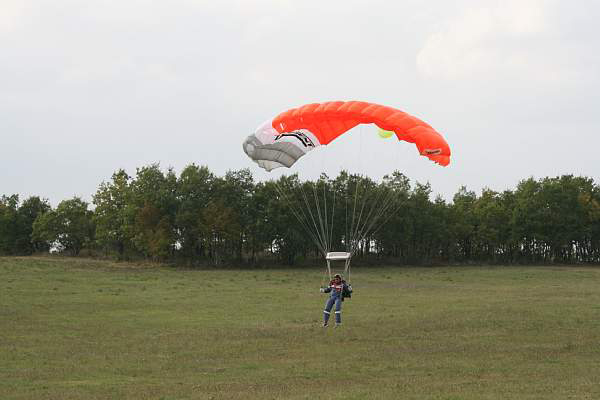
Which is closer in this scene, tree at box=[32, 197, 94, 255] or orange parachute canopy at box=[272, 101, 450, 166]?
orange parachute canopy at box=[272, 101, 450, 166]

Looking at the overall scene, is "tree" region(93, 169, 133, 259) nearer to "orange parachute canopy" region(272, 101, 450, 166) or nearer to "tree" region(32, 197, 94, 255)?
"tree" region(32, 197, 94, 255)

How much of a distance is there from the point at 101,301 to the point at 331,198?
40.8m

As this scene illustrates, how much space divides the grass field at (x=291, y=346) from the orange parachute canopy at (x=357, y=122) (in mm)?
5385

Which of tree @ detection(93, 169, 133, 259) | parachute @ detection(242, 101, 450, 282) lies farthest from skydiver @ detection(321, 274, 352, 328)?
tree @ detection(93, 169, 133, 259)

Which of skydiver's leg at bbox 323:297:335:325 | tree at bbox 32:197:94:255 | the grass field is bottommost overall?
the grass field

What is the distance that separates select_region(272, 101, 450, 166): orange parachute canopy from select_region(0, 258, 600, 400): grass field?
17.7 ft

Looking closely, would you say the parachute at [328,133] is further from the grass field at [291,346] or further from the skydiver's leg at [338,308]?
the grass field at [291,346]

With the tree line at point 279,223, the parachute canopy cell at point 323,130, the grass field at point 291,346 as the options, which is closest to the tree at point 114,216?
the tree line at point 279,223

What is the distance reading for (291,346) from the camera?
18.7 meters

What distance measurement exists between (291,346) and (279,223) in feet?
159

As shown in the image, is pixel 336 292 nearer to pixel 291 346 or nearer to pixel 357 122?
pixel 291 346

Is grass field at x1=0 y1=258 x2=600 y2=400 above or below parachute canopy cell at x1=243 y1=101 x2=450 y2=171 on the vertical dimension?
below

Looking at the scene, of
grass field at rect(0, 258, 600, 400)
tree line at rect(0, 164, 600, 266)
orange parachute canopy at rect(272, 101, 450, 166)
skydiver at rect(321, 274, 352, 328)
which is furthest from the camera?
tree line at rect(0, 164, 600, 266)

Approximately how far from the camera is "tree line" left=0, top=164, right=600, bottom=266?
219 feet
